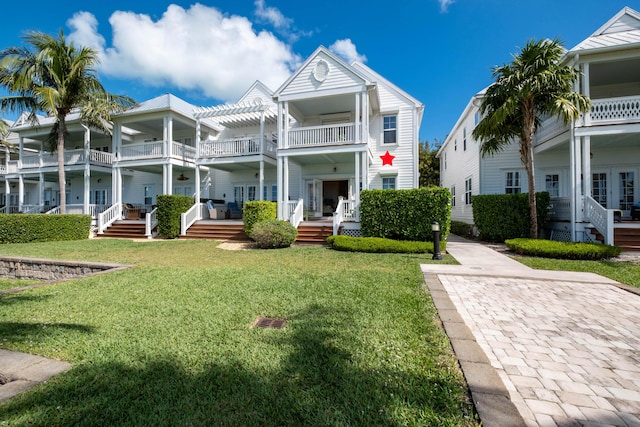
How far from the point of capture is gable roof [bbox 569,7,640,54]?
9.84m

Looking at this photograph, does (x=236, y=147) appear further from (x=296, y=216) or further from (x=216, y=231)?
(x=296, y=216)

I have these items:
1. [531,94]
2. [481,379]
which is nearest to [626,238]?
[531,94]

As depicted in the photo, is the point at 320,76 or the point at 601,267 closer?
the point at 601,267

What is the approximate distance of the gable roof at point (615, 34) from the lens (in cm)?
984

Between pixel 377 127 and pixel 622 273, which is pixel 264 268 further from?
pixel 377 127

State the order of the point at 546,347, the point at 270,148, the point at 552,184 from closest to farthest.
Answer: the point at 546,347 → the point at 552,184 → the point at 270,148

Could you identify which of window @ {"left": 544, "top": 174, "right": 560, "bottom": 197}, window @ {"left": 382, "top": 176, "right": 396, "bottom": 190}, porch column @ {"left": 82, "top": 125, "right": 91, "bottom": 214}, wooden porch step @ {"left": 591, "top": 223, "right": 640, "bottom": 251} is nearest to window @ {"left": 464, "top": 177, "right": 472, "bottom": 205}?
window @ {"left": 544, "top": 174, "right": 560, "bottom": 197}

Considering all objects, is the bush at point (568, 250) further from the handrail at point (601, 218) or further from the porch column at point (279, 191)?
the porch column at point (279, 191)

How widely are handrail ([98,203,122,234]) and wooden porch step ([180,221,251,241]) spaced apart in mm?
5516

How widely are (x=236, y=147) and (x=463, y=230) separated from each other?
44.9 feet

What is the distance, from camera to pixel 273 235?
10.6m

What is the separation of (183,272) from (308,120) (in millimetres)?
12050

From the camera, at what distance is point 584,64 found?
33.4ft

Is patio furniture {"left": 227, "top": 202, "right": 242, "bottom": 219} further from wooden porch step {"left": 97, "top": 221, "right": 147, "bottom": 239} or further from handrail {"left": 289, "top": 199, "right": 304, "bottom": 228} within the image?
handrail {"left": 289, "top": 199, "right": 304, "bottom": 228}
